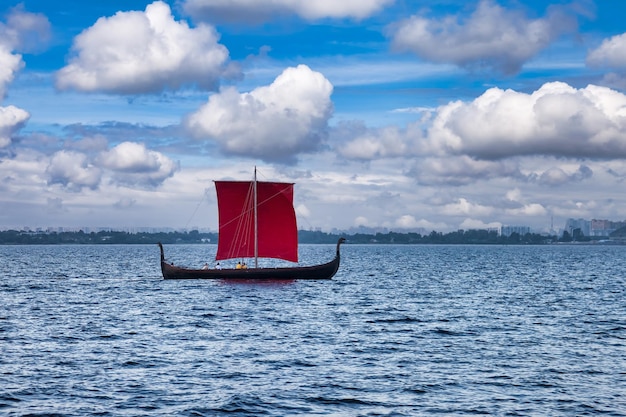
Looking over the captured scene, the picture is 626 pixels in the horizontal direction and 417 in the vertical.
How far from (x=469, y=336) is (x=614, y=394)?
556 inches

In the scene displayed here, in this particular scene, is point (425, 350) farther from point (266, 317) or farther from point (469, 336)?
point (266, 317)

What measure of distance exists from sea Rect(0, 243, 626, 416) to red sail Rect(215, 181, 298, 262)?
13.5 metres

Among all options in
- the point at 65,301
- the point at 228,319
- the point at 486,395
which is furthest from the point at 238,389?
the point at 65,301

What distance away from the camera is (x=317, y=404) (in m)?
24.6

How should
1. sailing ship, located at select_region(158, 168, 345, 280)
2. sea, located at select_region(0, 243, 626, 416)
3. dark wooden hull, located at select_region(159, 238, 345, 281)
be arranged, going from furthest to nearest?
dark wooden hull, located at select_region(159, 238, 345, 281)
sailing ship, located at select_region(158, 168, 345, 280)
sea, located at select_region(0, 243, 626, 416)

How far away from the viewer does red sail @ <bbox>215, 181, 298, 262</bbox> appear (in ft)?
250

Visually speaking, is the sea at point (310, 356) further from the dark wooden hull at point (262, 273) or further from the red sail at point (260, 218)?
the dark wooden hull at point (262, 273)

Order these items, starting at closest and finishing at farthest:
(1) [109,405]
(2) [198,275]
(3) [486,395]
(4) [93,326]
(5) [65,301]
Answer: (1) [109,405] < (3) [486,395] < (4) [93,326] < (5) [65,301] < (2) [198,275]

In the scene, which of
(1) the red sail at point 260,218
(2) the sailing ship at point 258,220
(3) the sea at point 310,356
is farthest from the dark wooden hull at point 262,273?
(3) the sea at point 310,356

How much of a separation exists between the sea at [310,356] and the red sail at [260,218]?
1351 cm

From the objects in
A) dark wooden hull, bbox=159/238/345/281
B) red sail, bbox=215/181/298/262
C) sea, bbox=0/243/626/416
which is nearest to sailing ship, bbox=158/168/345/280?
red sail, bbox=215/181/298/262

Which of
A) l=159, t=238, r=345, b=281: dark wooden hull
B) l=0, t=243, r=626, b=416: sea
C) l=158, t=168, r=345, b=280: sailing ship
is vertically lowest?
l=0, t=243, r=626, b=416: sea

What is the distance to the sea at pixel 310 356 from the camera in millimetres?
24719

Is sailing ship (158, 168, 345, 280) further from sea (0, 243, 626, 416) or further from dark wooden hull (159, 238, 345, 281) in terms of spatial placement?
sea (0, 243, 626, 416)
